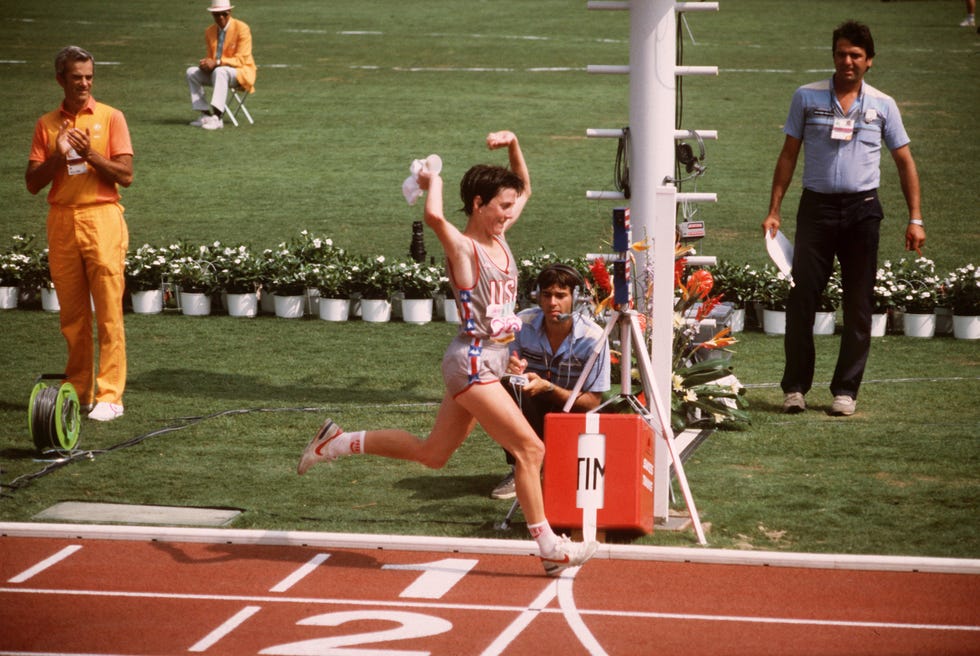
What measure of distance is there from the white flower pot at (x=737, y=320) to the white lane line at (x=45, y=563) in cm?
663

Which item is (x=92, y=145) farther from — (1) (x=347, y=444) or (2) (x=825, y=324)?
(2) (x=825, y=324)

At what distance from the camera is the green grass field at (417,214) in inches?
348

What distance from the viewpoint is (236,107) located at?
2358 cm

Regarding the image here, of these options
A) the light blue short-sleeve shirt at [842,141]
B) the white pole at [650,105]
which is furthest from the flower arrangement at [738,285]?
the white pole at [650,105]

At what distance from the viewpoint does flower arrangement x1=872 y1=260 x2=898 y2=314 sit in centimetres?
1303

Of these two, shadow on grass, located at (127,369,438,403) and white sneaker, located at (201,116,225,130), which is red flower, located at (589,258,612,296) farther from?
white sneaker, located at (201,116,225,130)

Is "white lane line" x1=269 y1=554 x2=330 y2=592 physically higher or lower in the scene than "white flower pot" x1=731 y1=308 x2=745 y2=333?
lower

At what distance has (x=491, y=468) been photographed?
9484 millimetres

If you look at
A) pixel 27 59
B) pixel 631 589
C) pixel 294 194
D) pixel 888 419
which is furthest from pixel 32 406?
pixel 27 59

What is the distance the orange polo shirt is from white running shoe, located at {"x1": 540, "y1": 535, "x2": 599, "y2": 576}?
178 inches

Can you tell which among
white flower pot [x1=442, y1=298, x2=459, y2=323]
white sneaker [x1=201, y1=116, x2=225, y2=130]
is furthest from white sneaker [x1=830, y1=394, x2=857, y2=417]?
white sneaker [x1=201, y1=116, x2=225, y2=130]

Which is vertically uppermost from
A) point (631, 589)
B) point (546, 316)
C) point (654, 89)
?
point (654, 89)

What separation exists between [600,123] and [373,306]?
9.13m

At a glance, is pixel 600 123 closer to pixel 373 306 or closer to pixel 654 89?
pixel 373 306
